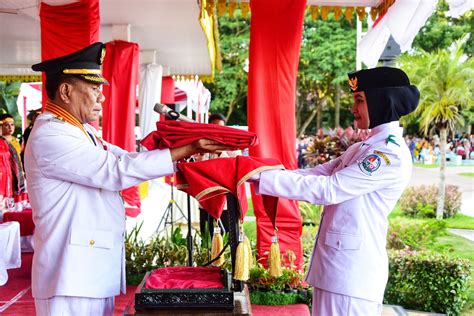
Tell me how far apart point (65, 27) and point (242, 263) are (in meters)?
4.48

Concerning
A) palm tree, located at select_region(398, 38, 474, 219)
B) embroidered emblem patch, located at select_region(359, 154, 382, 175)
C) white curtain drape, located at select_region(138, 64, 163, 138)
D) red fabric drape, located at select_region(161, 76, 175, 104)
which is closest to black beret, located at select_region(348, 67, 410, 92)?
embroidered emblem patch, located at select_region(359, 154, 382, 175)

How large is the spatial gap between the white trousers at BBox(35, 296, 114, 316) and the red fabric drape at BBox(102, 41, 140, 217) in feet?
20.2

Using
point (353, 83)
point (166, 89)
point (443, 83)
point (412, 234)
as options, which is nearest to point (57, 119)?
point (353, 83)

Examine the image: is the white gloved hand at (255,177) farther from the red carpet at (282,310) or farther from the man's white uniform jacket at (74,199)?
the red carpet at (282,310)

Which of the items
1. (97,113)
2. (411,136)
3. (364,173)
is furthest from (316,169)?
(411,136)

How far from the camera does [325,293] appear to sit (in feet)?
8.40

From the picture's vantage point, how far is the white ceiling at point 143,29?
8047 mm

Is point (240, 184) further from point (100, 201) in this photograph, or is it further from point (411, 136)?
point (411, 136)

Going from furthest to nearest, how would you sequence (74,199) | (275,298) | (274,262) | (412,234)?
(412,234) → (275,298) → (274,262) → (74,199)

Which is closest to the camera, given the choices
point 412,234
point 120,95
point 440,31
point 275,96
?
point 275,96

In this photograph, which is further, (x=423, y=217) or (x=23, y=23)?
(x=423, y=217)

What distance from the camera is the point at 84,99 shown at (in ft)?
7.67

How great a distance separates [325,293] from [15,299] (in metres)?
3.39

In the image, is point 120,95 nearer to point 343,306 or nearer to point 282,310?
point 282,310
